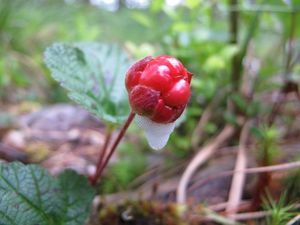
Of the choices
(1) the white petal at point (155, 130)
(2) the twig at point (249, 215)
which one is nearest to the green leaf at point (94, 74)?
(1) the white petal at point (155, 130)

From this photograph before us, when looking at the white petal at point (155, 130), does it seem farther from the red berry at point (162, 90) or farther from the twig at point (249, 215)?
the twig at point (249, 215)

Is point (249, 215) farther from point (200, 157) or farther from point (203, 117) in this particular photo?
point (203, 117)

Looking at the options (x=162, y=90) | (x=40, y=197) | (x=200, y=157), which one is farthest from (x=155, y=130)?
(x=200, y=157)

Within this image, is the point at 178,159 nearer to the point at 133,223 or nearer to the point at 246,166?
the point at 246,166

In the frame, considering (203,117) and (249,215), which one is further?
(203,117)

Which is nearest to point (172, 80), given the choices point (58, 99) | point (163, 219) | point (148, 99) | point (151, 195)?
point (148, 99)

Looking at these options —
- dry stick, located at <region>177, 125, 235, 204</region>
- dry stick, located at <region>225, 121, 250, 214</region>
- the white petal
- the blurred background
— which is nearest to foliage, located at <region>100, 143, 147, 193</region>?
the blurred background
